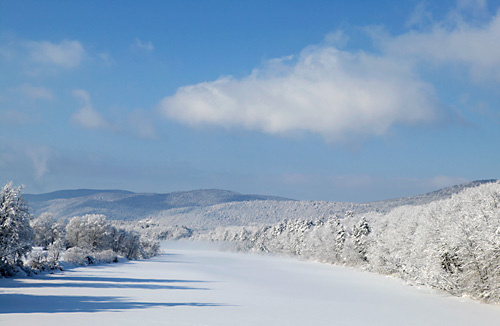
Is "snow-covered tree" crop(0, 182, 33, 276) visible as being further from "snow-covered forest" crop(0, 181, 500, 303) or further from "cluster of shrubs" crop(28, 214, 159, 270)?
"cluster of shrubs" crop(28, 214, 159, 270)

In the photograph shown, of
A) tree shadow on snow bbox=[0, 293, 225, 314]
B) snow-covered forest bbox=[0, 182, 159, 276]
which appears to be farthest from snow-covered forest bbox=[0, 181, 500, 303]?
tree shadow on snow bbox=[0, 293, 225, 314]

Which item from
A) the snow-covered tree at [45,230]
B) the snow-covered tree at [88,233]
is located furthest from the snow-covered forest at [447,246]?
the snow-covered tree at [45,230]

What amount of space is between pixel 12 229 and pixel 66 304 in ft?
37.3

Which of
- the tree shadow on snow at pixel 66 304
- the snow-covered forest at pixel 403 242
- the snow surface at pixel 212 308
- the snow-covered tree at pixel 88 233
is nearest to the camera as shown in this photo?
the snow surface at pixel 212 308

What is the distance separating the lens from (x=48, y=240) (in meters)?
80.4

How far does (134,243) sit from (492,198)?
6574 centimetres

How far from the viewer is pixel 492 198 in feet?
108

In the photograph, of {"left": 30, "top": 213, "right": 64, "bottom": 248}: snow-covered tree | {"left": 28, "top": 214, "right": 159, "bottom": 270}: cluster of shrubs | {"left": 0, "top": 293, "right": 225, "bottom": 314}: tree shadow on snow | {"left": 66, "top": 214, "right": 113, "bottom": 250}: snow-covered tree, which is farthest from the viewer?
{"left": 30, "top": 213, "right": 64, "bottom": 248}: snow-covered tree

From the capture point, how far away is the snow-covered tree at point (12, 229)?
87.6ft

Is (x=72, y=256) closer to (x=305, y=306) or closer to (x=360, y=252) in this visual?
(x=305, y=306)

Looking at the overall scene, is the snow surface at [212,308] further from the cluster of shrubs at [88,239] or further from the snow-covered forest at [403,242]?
the cluster of shrubs at [88,239]

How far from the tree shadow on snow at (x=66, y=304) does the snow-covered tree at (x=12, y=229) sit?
23.5ft

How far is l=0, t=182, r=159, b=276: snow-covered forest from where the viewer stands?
1072 inches

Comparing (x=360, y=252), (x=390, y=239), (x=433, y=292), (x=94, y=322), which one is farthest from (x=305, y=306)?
(x=360, y=252)
